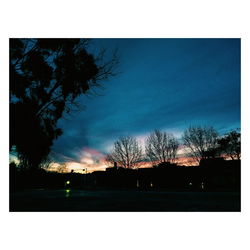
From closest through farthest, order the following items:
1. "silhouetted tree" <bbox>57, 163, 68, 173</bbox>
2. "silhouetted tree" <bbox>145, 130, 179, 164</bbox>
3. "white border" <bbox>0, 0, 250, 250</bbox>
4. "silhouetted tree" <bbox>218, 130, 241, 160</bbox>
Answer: "white border" <bbox>0, 0, 250, 250</bbox> < "silhouetted tree" <bbox>218, 130, 241, 160</bbox> < "silhouetted tree" <bbox>145, 130, 179, 164</bbox> < "silhouetted tree" <bbox>57, 163, 68, 173</bbox>

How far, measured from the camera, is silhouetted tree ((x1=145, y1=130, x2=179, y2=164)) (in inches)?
1390

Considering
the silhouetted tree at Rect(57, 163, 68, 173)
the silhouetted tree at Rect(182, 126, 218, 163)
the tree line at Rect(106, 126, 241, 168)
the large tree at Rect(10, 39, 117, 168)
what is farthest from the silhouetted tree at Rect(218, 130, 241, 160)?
the silhouetted tree at Rect(57, 163, 68, 173)

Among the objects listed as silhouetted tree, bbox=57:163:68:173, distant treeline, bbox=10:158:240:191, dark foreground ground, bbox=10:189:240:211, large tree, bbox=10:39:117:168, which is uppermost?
large tree, bbox=10:39:117:168

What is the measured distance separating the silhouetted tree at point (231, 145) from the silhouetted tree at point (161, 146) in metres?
6.68

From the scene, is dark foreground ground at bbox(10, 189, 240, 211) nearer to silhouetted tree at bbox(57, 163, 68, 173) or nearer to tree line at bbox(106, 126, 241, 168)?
tree line at bbox(106, 126, 241, 168)

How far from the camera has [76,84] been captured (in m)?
8.50

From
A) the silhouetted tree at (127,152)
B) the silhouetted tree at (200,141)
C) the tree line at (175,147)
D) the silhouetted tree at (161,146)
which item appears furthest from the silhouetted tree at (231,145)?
the silhouetted tree at (127,152)

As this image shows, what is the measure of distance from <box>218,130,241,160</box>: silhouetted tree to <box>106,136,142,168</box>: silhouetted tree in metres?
13.1

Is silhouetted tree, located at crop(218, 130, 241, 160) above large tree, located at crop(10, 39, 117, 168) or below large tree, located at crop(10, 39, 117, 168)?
below

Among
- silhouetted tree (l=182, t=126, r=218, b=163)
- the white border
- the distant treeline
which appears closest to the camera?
the white border

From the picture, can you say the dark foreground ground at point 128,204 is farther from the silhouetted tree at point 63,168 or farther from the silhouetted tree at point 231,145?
the silhouetted tree at point 63,168

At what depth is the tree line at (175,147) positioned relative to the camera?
32188 millimetres
